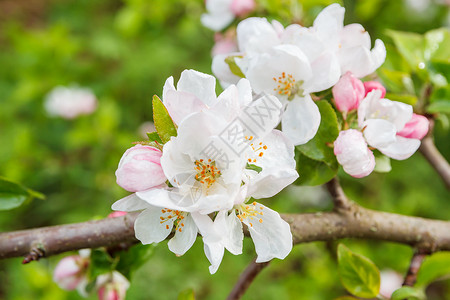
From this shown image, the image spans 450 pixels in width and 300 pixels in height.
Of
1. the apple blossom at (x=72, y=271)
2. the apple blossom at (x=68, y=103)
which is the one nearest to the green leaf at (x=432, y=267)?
the apple blossom at (x=72, y=271)

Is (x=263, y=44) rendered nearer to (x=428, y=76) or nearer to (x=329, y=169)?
(x=329, y=169)

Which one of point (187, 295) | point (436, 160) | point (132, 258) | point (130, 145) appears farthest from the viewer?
point (130, 145)

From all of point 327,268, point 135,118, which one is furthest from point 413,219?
point 135,118

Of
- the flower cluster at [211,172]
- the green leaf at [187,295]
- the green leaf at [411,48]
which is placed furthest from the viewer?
the green leaf at [411,48]

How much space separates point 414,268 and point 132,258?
575 mm

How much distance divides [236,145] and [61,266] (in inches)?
25.8

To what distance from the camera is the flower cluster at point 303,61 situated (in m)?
0.75

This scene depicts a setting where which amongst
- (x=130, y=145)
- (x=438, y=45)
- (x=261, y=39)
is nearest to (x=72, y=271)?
(x=261, y=39)

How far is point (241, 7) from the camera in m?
1.33

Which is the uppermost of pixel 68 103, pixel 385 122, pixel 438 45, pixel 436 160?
pixel 385 122

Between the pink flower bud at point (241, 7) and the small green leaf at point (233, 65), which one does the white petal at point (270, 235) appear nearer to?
the small green leaf at point (233, 65)

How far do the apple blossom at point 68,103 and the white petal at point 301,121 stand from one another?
221 centimetres

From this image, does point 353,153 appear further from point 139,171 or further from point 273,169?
point 139,171

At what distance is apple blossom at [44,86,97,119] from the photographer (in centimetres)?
275
